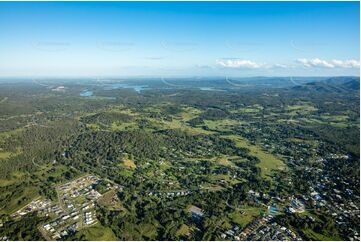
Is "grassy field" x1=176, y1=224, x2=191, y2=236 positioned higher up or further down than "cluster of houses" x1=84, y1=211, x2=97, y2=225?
further down

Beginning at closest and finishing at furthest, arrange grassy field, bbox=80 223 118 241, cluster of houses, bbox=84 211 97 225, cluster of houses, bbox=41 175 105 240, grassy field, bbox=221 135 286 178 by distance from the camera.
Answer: grassy field, bbox=80 223 118 241
cluster of houses, bbox=41 175 105 240
cluster of houses, bbox=84 211 97 225
grassy field, bbox=221 135 286 178

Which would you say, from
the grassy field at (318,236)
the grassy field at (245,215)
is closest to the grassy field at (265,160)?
the grassy field at (245,215)

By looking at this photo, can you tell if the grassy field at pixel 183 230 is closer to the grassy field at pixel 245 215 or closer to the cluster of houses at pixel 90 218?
the grassy field at pixel 245 215

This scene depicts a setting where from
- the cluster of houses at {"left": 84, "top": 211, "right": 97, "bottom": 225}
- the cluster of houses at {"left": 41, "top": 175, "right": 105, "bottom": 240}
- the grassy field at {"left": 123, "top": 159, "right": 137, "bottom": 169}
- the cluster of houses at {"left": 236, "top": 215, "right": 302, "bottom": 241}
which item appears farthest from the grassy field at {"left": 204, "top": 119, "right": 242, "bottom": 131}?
the cluster of houses at {"left": 84, "top": 211, "right": 97, "bottom": 225}

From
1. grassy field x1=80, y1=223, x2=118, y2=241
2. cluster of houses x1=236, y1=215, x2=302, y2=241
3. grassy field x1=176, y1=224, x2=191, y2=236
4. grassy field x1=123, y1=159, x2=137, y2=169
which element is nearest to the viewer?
cluster of houses x1=236, y1=215, x2=302, y2=241

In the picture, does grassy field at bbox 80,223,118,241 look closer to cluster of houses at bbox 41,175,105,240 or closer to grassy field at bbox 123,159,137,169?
cluster of houses at bbox 41,175,105,240

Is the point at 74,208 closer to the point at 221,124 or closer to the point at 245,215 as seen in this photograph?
the point at 245,215

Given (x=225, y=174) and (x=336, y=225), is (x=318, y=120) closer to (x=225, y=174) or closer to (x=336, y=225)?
(x=225, y=174)

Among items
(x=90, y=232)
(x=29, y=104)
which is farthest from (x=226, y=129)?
(x=29, y=104)

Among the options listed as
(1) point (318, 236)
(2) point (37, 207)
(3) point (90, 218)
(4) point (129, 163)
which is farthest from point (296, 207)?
(2) point (37, 207)
